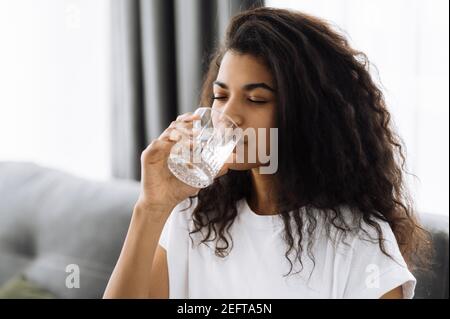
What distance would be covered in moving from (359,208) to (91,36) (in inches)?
46.1

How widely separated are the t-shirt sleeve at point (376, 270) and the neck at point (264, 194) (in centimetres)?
15

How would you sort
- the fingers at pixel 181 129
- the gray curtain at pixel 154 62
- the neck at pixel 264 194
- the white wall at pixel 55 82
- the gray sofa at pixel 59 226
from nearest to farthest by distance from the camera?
the fingers at pixel 181 129 < the neck at pixel 264 194 < the gray sofa at pixel 59 226 < the gray curtain at pixel 154 62 < the white wall at pixel 55 82

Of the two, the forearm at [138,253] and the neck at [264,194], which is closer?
the forearm at [138,253]

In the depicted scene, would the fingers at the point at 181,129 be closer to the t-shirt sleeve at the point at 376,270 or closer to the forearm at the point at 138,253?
the forearm at the point at 138,253

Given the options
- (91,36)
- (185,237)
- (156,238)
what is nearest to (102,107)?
(91,36)

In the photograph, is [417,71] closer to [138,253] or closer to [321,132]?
[321,132]

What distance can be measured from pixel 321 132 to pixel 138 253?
0.33 meters

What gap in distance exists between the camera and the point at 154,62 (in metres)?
1.59

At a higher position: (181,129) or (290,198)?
(181,129)

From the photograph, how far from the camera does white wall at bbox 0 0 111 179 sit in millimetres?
1734

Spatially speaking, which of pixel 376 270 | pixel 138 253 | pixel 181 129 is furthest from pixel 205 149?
pixel 376 270

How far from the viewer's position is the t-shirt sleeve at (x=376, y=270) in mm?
799

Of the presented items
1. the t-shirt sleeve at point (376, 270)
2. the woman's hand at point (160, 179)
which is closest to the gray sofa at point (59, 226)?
the woman's hand at point (160, 179)

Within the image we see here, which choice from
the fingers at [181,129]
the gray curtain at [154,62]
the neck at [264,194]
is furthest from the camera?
the gray curtain at [154,62]
